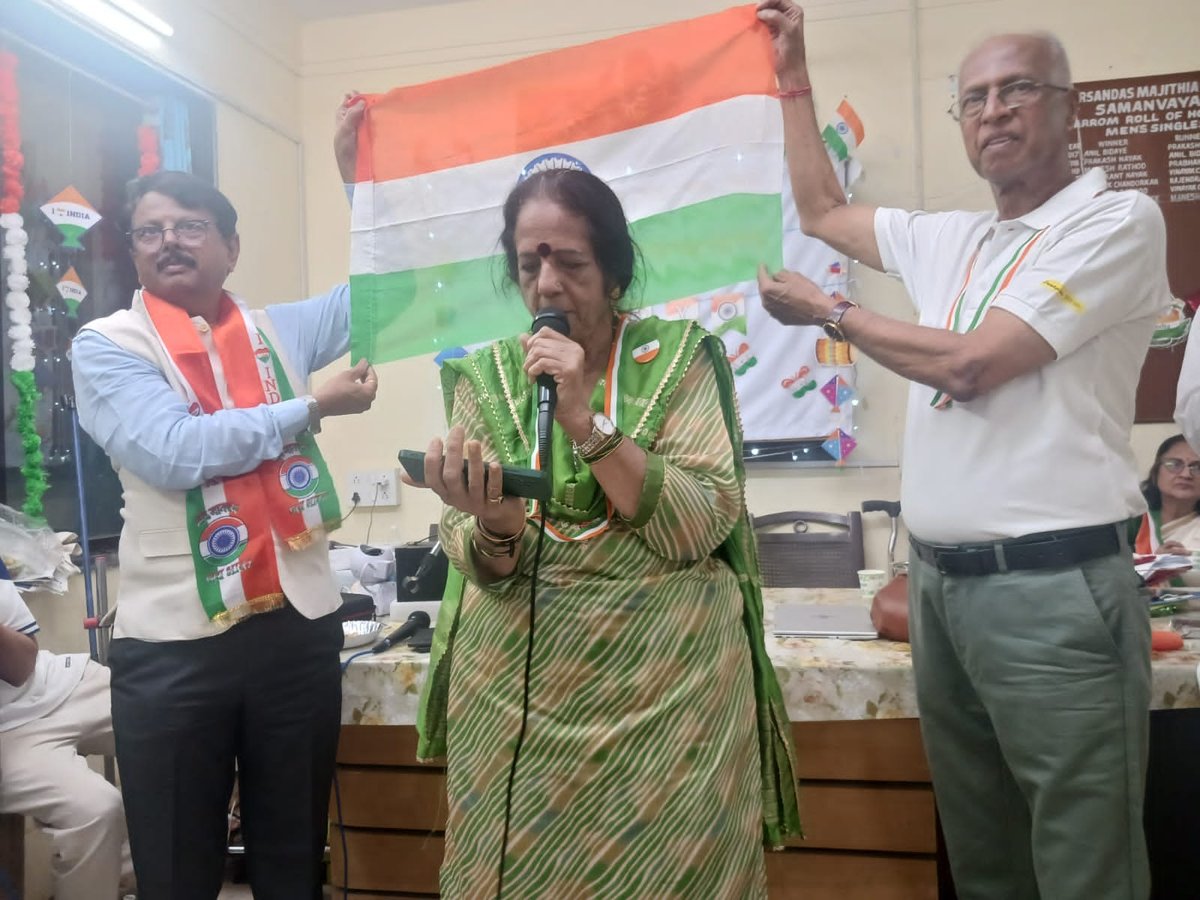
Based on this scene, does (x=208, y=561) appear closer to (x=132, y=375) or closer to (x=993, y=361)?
(x=132, y=375)

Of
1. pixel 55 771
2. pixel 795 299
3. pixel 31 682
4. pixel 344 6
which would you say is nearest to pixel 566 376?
pixel 795 299

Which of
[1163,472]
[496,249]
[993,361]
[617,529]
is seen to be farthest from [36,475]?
[1163,472]

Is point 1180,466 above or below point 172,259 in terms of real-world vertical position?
below

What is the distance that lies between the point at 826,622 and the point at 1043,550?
0.74 meters

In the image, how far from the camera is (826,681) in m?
1.70

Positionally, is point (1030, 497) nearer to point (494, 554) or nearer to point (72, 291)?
point (494, 554)

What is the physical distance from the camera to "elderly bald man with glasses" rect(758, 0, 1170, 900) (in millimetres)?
1247

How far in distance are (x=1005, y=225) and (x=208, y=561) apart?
4.85 feet

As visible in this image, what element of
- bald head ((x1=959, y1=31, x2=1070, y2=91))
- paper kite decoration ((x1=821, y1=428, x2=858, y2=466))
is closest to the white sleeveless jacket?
bald head ((x1=959, y1=31, x2=1070, y2=91))

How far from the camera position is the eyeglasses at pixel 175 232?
160 centimetres

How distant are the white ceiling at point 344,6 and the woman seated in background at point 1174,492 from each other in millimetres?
3415

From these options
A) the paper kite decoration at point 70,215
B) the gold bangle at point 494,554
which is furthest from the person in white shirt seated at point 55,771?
the gold bangle at point 494,554

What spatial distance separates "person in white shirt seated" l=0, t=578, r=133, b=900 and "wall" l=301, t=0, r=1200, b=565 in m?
1.81

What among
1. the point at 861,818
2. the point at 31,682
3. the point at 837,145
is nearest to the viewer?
the point at 861,818
